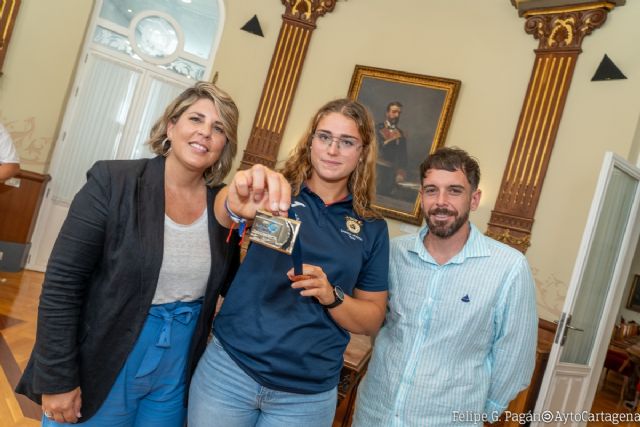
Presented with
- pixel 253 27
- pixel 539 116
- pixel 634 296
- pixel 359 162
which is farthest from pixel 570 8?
pixel 634 296

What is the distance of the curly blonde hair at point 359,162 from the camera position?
1.51 meters

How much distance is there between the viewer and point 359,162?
5.11 ft

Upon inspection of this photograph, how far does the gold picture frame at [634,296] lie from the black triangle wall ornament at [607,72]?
23.3ft

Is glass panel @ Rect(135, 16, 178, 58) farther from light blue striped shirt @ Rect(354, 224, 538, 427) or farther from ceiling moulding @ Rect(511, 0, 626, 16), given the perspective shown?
light blue striped shirt @ Rect(354, 224, 538, 427)

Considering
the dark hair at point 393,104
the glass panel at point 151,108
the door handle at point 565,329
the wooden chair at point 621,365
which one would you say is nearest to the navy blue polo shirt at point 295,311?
the door handle at point 565,329

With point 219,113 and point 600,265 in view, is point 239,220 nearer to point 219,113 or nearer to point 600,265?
point 219,113

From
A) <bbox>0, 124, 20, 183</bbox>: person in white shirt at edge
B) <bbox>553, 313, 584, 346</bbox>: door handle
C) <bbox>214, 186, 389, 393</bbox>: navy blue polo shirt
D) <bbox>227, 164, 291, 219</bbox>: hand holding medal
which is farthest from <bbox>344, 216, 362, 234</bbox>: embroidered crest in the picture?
<bbox>0, 124, 20, 183</bbox>: person in white shirt at edge

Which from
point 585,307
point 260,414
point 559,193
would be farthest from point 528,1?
point 260,414

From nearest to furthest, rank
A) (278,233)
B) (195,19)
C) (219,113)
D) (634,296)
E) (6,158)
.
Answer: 1. (278,233)
2. (219,113)
3. (6,158)
4. (195,19)
5. (634,296)

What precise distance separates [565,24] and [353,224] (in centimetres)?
444

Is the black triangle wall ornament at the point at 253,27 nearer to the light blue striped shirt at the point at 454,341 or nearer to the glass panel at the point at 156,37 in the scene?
the glass panel at the point at 156,37

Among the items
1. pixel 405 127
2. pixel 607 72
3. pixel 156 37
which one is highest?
pixel 607 72

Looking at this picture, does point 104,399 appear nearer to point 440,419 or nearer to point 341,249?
point 341,249

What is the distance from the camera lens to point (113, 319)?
→ 1.29m
